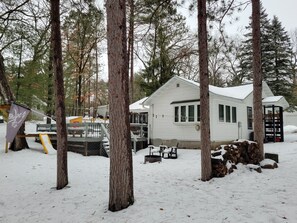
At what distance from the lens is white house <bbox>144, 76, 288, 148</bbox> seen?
39.7 ft

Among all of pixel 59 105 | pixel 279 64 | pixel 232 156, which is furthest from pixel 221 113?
pixel 279 64

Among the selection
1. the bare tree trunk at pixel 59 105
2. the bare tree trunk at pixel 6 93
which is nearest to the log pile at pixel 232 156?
the bare tree trunk at pixel 59 105

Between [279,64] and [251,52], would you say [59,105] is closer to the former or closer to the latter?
[251,52]

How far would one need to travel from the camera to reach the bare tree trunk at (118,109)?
3863 millimetres

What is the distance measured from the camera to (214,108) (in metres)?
11.9

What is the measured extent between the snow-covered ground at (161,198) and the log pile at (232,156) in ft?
0.81

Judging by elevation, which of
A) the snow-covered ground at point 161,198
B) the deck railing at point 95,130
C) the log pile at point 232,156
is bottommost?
the snow-covered ground at point 161,198

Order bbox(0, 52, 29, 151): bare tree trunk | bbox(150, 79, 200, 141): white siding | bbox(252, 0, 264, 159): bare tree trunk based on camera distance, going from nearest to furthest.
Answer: bbox(252, 0, 264, 159): bare tree trunk
bbox(0, 52, 29, 151): bare tree trunk
bbox(150, 79, 200, 141): white siding

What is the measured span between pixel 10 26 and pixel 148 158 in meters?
9.31

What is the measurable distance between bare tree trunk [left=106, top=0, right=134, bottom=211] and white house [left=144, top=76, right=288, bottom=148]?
8.43 meters

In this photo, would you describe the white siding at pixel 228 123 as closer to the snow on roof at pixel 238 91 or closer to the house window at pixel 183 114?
the snow on roof at pixel 238 91

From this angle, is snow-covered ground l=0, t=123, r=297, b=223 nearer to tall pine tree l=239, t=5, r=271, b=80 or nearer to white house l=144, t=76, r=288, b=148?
white house l=144, t=76, r=288, b=148

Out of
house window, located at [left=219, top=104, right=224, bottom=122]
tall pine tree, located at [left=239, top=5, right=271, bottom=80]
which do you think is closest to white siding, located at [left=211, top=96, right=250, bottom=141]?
house window, located at [left=219, top=104, right=224, bottom=122]

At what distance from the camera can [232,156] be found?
6.59 metres
